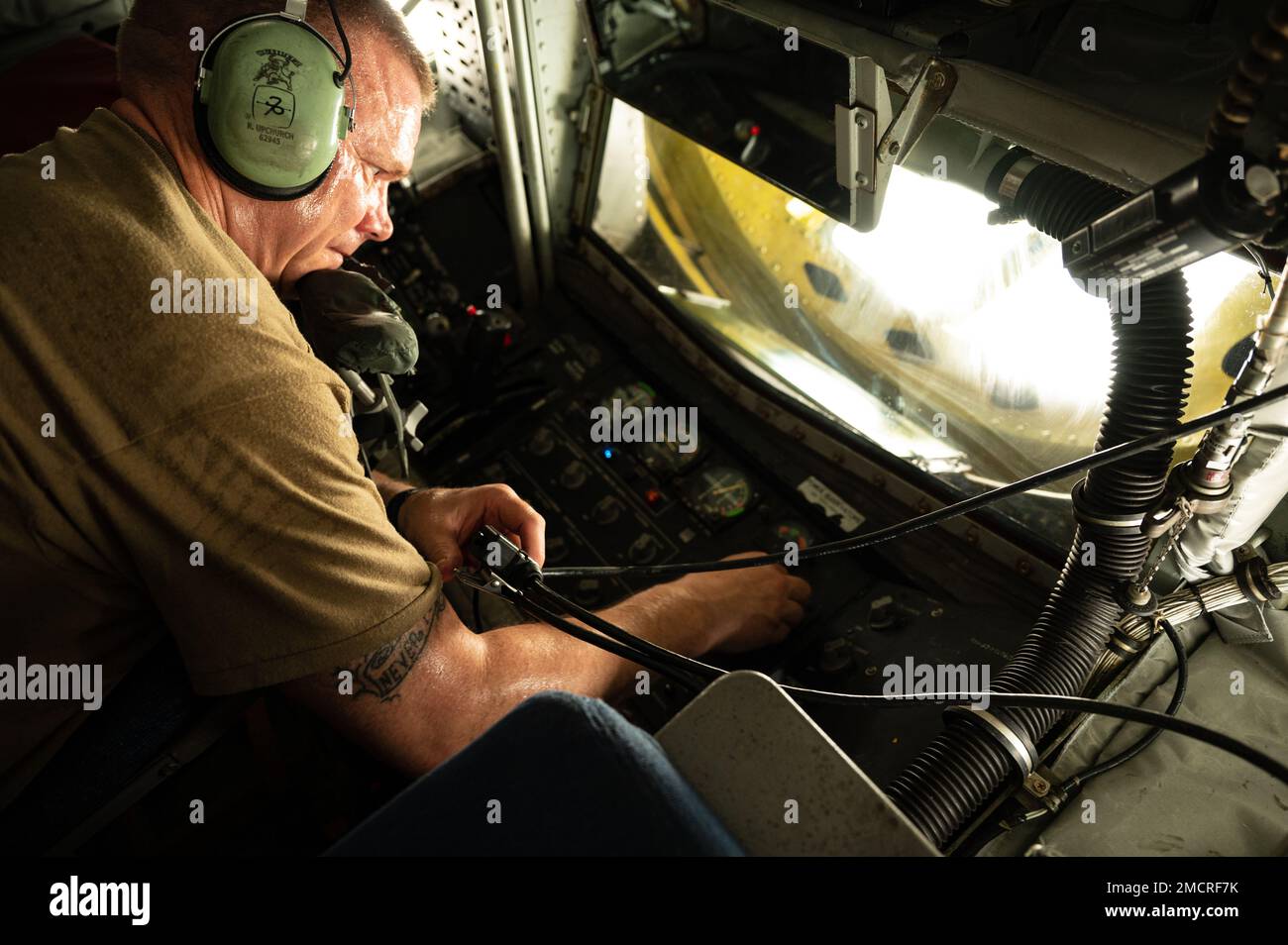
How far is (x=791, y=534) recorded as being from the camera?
1993mm

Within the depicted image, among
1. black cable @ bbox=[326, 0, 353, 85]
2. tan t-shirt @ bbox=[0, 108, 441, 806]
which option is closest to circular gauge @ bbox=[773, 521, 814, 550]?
tan t-shirt @ bbox=[0, 108, 441, 806]

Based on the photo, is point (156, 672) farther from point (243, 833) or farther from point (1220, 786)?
point (1220, 786)

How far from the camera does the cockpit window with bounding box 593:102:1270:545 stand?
1.64m

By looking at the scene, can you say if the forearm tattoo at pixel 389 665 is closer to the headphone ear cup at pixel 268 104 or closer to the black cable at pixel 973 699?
the black cable at pixel 973 699

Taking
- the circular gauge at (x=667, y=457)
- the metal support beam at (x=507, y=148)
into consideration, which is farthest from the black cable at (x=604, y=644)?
the metal support beam at (x=507, y=148)

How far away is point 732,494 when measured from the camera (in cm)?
207

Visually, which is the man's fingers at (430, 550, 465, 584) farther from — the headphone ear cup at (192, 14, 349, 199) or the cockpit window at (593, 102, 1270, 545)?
the cockpit window at (593, 102, 1270, 545)

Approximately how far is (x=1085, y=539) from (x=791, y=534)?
2.30 feet

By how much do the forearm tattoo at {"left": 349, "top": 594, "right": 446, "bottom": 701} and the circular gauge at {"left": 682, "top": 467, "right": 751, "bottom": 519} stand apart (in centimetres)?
84

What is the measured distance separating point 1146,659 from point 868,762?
49 cm

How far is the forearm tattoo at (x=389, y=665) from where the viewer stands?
4.24 ft

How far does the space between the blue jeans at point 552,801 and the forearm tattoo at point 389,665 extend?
541 millimetres
